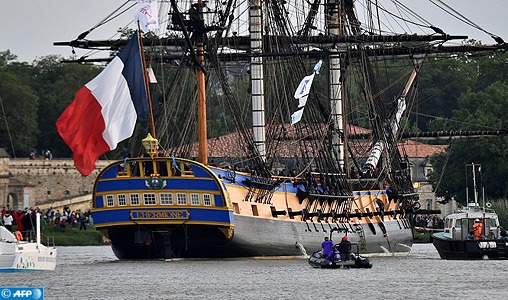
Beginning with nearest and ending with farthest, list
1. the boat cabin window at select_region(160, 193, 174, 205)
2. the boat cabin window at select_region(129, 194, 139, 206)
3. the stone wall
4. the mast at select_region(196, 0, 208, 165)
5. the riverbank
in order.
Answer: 1. the boat cabin window at select_region(160, 193, 174, 205)
2. the boat cabin window at select_region(129, 194, 139, 206)
3. the mast at select_region(196, 0, 208, 165)
4. the riverbank
5. the stone wall

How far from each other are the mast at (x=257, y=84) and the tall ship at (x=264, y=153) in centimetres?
6

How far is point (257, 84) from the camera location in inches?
3278

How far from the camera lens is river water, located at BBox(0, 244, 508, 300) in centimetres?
5544

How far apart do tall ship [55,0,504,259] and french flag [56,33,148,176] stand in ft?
1.87

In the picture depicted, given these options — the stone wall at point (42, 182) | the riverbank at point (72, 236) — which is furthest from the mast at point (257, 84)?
the stone wall at point (42, 182)

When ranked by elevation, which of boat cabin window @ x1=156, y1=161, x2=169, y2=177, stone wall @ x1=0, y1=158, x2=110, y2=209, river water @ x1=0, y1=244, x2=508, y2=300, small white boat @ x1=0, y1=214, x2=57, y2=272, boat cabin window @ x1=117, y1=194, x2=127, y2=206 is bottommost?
river water @ x1=0, y1=244, x2=508, y2=300

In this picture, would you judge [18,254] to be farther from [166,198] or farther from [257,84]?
[257,84]

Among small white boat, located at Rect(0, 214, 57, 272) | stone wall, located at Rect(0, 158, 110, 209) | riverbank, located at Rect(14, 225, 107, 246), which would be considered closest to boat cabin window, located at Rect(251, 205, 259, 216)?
small white boat, located at Rect(0, 214, 57, 272)

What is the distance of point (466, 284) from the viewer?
196ft

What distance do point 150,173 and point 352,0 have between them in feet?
76.5

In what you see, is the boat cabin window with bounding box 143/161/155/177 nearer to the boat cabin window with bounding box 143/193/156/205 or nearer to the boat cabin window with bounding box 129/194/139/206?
the boat cabin window with bounding box 143/193/156/205

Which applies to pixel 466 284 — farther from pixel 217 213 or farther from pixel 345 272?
pixel 217 213

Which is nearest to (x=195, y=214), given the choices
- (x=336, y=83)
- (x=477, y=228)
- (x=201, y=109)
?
(x=201, y=109)

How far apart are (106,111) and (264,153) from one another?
16785 mm
